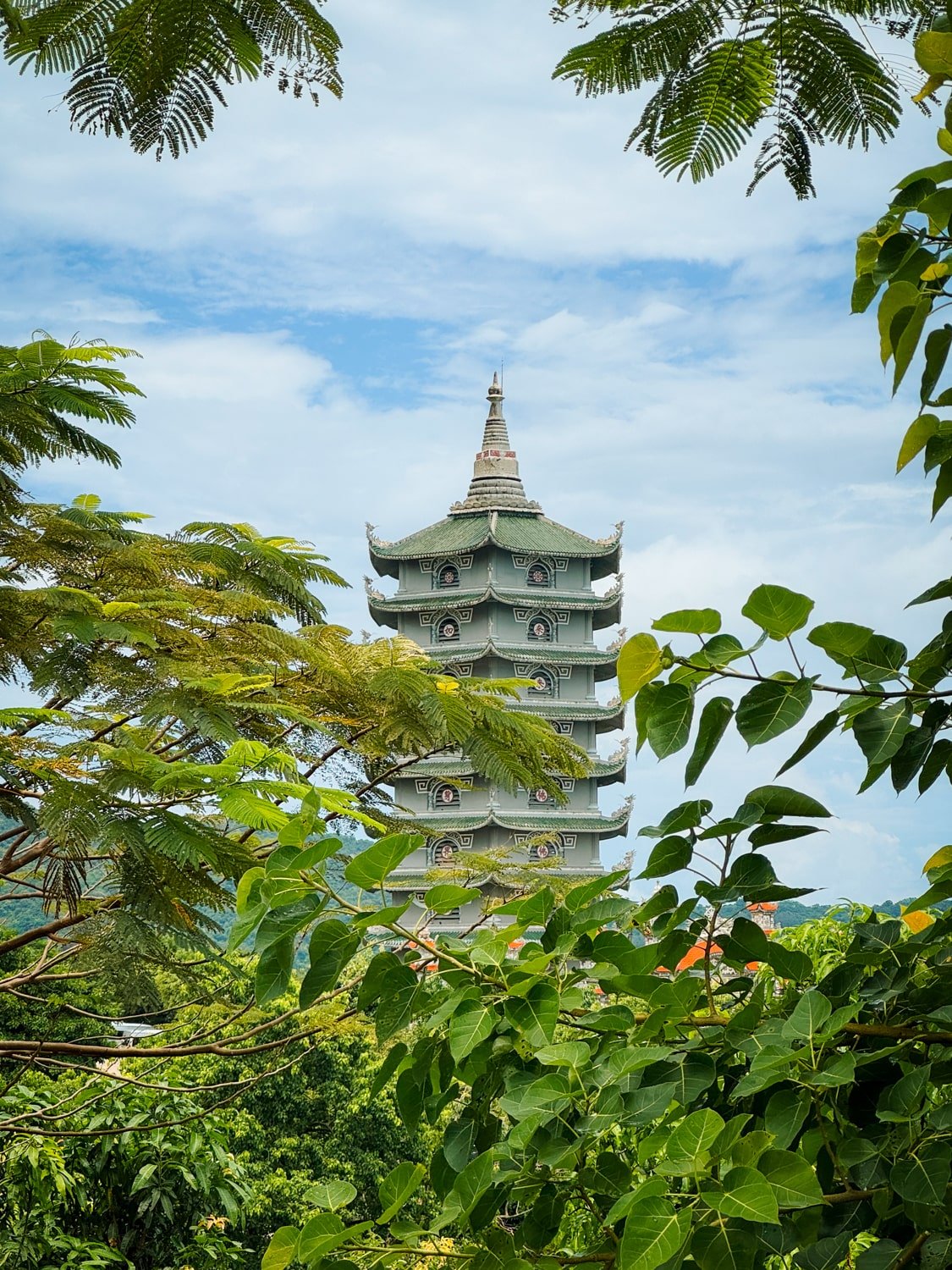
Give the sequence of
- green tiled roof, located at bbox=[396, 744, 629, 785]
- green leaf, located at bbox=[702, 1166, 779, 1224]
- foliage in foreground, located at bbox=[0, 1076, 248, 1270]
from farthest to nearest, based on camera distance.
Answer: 1. green tiled roof, located at bbox=[396, 744, 629, 785]
2. foliage in foreground, located at bbox=[0, 1076, 248, 1270]
3. green leaf, located at bbox=[702, 1166, 779, 1224]

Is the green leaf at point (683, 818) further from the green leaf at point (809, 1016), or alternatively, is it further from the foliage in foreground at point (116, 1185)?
the foliage in foreground at point (116, 1185)

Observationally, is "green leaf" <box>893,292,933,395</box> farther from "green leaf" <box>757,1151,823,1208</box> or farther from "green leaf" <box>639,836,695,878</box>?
"green leaf" <box>757,1151,823,1208</box>

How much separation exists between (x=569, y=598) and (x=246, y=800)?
18307mm

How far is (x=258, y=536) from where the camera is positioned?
179 inches

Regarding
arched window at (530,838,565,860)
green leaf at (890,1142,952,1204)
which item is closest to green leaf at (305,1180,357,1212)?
green leaf at (890,1142,952,1204)

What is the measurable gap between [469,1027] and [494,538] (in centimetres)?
1833

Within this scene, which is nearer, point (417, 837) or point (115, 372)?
point (417, 837)

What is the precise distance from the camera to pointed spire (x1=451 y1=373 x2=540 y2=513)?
20.1 meters

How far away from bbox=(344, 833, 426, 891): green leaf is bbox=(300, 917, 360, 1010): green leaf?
0.03 metres

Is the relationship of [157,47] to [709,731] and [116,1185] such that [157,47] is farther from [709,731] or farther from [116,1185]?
[116,1185]

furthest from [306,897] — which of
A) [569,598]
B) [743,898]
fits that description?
[569,598]

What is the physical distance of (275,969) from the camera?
873 mm

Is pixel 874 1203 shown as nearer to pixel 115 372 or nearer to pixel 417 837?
pixel 417 837

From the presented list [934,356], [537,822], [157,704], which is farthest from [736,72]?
Result: [537,822]
